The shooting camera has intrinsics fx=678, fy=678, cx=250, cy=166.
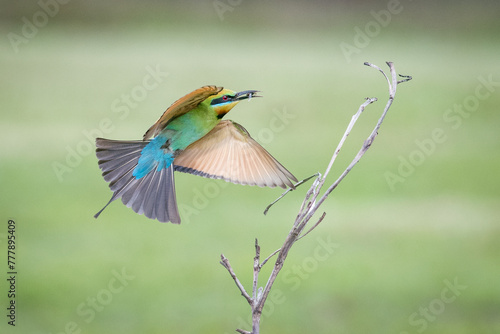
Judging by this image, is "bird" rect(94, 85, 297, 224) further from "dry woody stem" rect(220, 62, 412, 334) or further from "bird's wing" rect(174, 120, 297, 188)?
"dry woody stem" rect(220, 62, 412, 334)

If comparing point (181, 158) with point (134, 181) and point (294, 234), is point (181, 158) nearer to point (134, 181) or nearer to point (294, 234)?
point (134, 181)

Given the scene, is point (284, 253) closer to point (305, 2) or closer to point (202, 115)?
point (202, 115)

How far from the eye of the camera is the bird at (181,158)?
53 centimetres

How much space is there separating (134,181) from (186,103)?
110 millimetres

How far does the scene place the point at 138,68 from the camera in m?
1.95

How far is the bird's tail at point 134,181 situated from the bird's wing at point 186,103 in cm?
5

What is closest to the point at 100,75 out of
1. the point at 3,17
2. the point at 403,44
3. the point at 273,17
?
the point at 273,17

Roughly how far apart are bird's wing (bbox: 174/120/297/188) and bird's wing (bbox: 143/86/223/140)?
0.05m

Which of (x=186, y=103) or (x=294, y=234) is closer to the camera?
(x=294, y=234)

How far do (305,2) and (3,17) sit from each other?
1258 mm

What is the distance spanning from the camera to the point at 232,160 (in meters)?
0.63

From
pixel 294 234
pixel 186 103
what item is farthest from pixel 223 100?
pixel 294 234

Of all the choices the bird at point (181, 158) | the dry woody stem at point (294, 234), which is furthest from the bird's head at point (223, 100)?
the dry woody stem at point (294, 234)

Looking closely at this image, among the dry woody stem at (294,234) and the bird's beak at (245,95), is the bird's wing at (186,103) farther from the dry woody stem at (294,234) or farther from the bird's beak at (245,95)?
the dry woody stem at (294,234)
